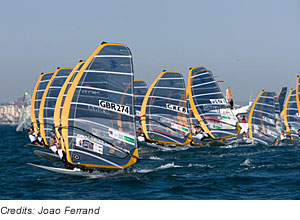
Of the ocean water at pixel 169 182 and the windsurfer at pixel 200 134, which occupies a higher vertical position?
the ocean water at pixel 169 182

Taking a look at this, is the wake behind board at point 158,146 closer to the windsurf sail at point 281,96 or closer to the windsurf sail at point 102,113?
the windsurf sail at point 102,113

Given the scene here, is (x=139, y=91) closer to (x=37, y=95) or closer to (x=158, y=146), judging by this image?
(x=37, y=95)

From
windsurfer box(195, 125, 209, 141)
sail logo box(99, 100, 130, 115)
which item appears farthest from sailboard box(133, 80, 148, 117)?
sail logo box(99, 100, 130, 115)

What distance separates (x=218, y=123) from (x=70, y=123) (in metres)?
17.9

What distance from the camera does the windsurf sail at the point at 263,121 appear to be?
29.9 metres

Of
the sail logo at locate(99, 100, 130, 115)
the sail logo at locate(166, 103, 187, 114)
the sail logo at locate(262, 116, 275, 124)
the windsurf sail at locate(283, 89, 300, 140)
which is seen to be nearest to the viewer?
the sail logo at locate(99, 100, 130, 115)

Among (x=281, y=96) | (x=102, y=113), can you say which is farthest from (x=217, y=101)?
(x=281, y=96)

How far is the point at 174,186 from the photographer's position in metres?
14.2

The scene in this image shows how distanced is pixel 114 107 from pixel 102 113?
1.62ft

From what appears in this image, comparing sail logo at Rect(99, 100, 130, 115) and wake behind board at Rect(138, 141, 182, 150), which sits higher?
sail logo at Rect(99, 100, 130, 115)

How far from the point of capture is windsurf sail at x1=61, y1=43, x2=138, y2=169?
53.4 feet

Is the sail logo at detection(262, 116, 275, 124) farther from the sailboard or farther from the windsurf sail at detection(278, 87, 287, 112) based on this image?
the windsurf sail at detection(278, 87, 287, 112)

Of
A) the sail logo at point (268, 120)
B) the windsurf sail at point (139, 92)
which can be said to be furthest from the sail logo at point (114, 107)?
the windsurf sail at point (139, 92)

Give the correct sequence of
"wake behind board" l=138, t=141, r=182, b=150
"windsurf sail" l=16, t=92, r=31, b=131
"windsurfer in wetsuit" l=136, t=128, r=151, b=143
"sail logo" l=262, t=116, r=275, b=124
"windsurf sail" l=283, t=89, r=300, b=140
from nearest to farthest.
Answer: "wake behind board" l=138, t=141, r=182, b=150 → "windsurfer in wetsuit" l=136, t=128, r=151, b=143 → "sail logo" l=262, t=116, r=275, b=124 → "windsurf sail" l=283, t=89, r=300, b=140 → "windsurf sail" l=16, t=92, r=31, b=131
